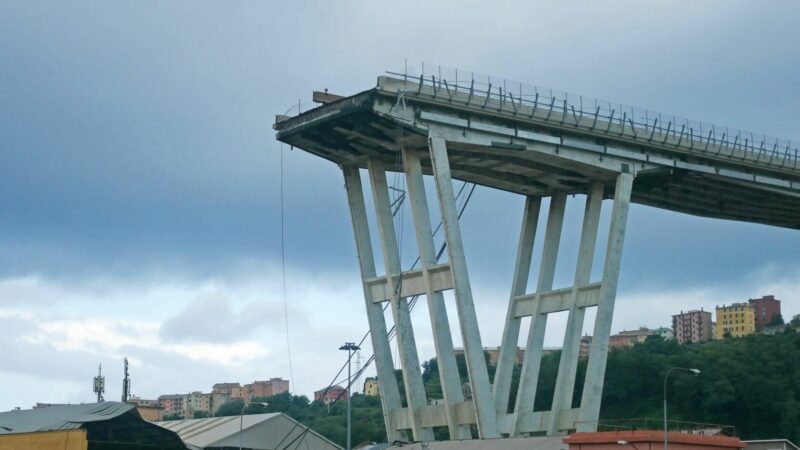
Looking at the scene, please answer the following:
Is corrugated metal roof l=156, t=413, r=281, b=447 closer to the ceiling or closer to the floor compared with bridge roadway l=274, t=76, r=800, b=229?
closer to the floor

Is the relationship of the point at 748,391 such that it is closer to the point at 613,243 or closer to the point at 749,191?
the point at 749,191

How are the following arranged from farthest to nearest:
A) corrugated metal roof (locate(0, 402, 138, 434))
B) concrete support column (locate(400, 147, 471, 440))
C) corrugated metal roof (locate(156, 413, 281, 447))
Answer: corrugated metal roof (locate(156, 413, 281, 447)) < corrugated metal roof (locate(0, 402, 138, 434)) < concrete support column (locate(400, 147, 471, 440))

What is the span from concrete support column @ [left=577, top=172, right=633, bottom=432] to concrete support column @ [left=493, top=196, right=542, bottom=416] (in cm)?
550

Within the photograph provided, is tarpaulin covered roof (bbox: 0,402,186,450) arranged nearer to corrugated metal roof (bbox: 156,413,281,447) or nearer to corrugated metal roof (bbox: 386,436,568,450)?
corrugated metal roof (bbox: 156,413,281,447)

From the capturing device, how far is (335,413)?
143375 mm

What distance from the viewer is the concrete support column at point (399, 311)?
62.5 metres

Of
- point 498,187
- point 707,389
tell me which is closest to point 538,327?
point 498,187

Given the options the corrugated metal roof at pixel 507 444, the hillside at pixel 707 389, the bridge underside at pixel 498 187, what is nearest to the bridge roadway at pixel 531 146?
the bridge underside at pixel 498 187

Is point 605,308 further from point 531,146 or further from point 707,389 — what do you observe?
point 707,389

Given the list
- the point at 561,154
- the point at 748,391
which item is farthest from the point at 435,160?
the point at 748,391

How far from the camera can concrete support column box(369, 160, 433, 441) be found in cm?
6250

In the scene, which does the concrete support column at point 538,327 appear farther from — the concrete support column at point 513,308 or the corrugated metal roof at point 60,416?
the corrugated metal roof at point 60,416

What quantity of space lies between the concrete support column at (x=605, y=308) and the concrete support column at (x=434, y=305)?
8154 mm

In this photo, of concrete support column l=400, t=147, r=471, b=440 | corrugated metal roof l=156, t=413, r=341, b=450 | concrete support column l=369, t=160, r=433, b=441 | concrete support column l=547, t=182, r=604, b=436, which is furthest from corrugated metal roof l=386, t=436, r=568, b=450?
corrugated metal roof l=156, t=413, r=341, b=450
